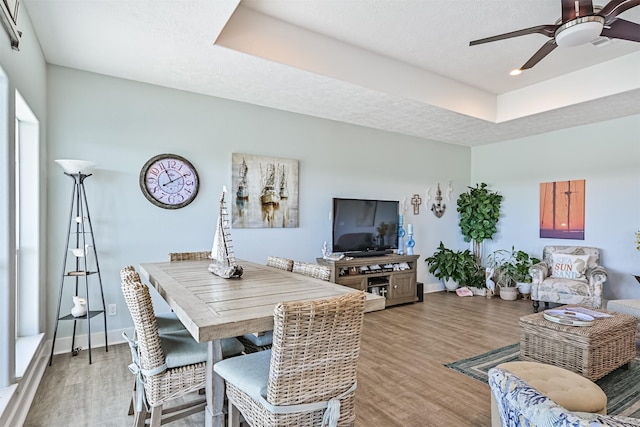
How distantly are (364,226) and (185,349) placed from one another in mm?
3563

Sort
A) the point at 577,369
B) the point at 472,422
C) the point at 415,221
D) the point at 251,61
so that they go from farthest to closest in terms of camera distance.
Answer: the point at 415,221
the point at 251,61
the point at 577,369
the point at 472,422

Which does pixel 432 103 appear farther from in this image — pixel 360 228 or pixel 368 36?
pixel 360 228

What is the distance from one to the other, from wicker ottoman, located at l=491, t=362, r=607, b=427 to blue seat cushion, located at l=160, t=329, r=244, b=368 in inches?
54.5

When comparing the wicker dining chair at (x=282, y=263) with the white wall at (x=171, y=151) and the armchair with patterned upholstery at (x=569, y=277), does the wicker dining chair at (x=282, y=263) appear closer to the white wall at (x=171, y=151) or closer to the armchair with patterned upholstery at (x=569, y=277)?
the white wall at (x=171, y=151)

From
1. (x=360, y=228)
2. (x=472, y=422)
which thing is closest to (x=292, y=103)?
(x=360, y=228)

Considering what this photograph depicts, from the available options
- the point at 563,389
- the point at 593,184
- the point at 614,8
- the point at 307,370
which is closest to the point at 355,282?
the point at 563,389

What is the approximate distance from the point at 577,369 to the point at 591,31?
2341 mm

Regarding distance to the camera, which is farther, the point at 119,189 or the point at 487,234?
the point at 487,234

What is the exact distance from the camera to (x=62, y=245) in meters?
3.27

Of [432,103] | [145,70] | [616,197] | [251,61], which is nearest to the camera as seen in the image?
[251,61]

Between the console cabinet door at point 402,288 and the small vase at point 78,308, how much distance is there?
3571mm

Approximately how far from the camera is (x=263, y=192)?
4.37 meters

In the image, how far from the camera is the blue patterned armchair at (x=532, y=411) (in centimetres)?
82

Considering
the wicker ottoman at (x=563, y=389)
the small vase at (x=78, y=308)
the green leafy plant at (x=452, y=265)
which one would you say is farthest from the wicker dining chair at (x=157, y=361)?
the green leafy plant at (x=452, y=265)
